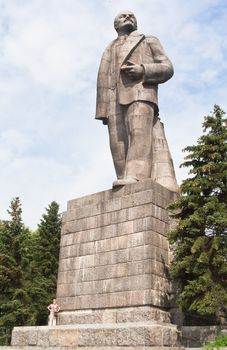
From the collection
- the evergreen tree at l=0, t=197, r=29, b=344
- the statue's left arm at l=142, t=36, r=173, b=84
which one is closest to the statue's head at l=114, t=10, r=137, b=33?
the statue's left arm at l=142, t=36, r=173, b=84

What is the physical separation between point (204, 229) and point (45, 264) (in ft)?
65.2

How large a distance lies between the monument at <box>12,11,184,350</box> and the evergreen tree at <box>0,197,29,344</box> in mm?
13815

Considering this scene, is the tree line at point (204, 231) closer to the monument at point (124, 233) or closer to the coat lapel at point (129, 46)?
the monument at point (124, 233)

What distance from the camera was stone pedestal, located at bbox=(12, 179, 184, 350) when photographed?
1020 cm

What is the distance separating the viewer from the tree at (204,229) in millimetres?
10015

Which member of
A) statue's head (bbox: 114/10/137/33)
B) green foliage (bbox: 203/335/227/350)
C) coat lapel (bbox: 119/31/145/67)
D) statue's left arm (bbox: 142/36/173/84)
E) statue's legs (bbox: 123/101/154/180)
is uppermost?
statue's head (bbox: 114/10/137/33)

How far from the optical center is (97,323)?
38.1ft

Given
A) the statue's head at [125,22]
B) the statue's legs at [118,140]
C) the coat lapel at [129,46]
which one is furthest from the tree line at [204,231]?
the statue's head at [125,22]

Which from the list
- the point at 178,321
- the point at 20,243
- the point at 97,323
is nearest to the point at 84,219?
the point at 97,323

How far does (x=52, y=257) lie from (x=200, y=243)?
20.4m

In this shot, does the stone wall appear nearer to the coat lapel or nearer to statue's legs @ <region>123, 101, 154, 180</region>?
statue's legs @ <region>123, 101, 154, 180</region>

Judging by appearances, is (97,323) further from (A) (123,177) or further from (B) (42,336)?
(A) (123,177)

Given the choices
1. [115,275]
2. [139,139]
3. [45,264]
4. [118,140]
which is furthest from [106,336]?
[45,264]

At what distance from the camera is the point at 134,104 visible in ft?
44.2
